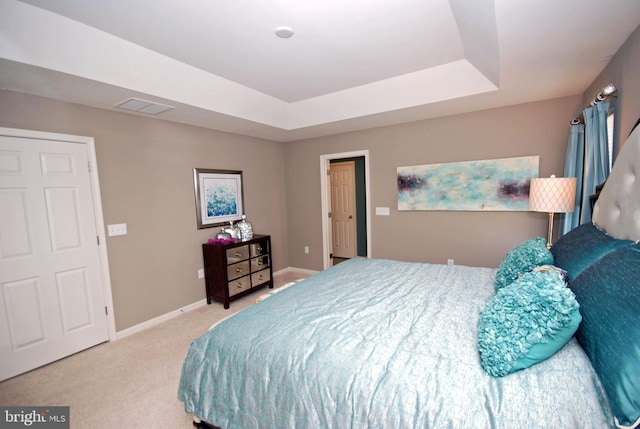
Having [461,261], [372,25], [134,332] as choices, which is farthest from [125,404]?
[461,261]

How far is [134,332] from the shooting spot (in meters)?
3.04

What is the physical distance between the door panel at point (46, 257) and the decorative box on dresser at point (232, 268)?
1145 millimetres

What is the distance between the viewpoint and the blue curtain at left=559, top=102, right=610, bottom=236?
220cm

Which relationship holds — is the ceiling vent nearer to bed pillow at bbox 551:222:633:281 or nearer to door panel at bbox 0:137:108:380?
door panel at bbox 0:137:108:380

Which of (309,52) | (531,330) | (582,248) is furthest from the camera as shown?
(309,52)

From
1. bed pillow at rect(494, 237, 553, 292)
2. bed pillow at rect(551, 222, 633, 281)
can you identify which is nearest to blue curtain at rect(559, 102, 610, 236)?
bed pillow at rect(551, 222, 633, 281)

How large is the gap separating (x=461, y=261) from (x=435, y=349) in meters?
2.81

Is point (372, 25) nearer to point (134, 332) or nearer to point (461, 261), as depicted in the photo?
point (461, 261)

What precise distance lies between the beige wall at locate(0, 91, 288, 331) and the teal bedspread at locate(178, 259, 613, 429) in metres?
1.96

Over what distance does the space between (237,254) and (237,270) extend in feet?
0.69

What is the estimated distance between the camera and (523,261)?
67.2 inches

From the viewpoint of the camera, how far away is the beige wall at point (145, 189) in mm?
2611

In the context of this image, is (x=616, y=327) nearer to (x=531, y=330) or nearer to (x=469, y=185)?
(x=531, y=330)

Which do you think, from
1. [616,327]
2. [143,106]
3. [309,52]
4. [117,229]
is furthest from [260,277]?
[616,327]
